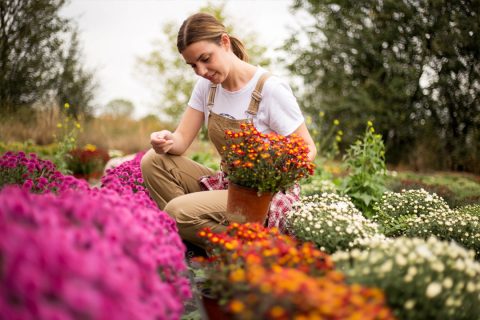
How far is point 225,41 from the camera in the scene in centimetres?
298

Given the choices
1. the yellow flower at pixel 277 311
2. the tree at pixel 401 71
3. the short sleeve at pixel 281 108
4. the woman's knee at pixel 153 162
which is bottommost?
the yellow flower at pixel 277 311

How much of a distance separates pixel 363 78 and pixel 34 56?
26.4 ft

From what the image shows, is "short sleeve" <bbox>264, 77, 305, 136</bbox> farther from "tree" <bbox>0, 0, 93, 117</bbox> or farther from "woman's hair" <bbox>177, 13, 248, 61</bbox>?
"tree" <bbox>0, 0, 93, 117</bbox>

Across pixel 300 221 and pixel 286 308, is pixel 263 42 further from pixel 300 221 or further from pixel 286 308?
pixel 286 308

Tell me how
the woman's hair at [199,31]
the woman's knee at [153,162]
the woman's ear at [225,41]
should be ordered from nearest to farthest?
the woman's hair at [199,31]
the woman's ear at [225,41]
the woman's knee at [153,162]

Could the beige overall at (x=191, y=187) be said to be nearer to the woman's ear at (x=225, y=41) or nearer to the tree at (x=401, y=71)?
the woman's ear at (x=225, y=41)

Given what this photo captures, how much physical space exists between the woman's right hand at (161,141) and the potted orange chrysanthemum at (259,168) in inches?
21.3

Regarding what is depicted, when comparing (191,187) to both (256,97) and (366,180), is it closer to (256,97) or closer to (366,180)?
(256,97)

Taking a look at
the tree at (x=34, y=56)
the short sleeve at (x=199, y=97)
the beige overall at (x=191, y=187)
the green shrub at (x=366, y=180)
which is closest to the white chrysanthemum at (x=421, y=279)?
the beige overall at (x=191, y=187)

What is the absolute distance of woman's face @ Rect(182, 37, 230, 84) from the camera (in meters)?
2.81

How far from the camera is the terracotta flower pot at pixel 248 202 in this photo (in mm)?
2664

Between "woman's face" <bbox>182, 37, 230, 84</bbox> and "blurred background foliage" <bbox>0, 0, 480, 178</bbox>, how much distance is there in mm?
5861

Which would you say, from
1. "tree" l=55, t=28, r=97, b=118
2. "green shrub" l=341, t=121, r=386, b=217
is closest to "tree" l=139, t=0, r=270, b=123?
"tree" l=55, t=28, r=97, b=118

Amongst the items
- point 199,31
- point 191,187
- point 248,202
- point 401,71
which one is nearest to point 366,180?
point 191,187
